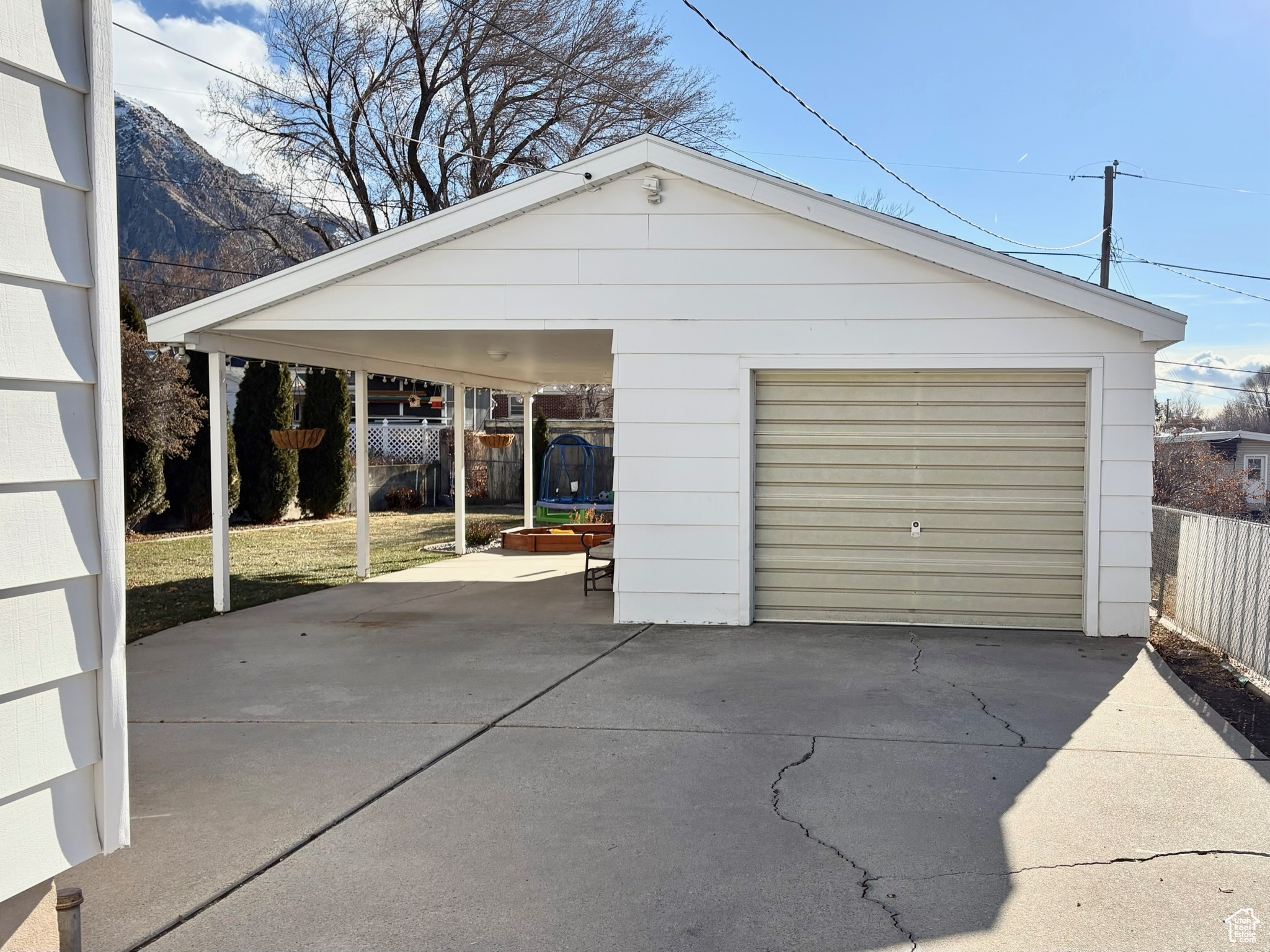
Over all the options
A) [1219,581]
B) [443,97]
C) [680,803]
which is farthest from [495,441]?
[680,803]

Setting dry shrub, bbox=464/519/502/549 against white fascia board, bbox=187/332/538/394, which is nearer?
white fascia board, bbox=187/332/538/394

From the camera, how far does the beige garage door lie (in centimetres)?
802

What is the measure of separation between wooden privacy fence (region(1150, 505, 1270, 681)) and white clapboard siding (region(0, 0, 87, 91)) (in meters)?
6.92

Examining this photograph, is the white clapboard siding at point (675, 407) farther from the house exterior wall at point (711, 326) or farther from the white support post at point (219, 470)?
the white support post at point (219, 470)

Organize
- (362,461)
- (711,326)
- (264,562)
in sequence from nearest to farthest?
(711,326) < (362,461) < (264,562)

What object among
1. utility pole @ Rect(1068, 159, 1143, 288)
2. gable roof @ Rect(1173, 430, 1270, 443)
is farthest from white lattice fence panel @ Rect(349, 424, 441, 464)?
gable roof @ Rect(1173, 430, 1270, 443)

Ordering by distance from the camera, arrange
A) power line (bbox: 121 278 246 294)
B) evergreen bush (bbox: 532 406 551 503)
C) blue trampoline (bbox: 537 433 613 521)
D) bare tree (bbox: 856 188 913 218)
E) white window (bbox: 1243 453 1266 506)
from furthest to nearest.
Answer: power line (bbox: 121 278 246 294) → bare tree (bbox: 856 188 913 218) → evergreen bush (bbox: 532 406 551 503) → white window (bbox: 1243 453 1266 506) → blue trampoline (bbox: 537 433 613 521)

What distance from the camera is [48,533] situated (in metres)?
2.21

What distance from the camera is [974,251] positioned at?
7605mm

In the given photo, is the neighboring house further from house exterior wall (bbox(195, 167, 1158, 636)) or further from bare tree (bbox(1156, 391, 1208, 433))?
house exterior wall (bbox(195, 167, 1158, 636))

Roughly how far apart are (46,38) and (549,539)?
12085 millimetres

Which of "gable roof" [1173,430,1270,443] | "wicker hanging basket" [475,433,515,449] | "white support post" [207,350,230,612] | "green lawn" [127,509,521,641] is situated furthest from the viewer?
"gable roof" [1173,430,1270,443]

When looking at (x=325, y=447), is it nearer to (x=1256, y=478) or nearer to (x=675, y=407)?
(x=675, y=407)

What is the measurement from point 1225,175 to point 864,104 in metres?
13.9
